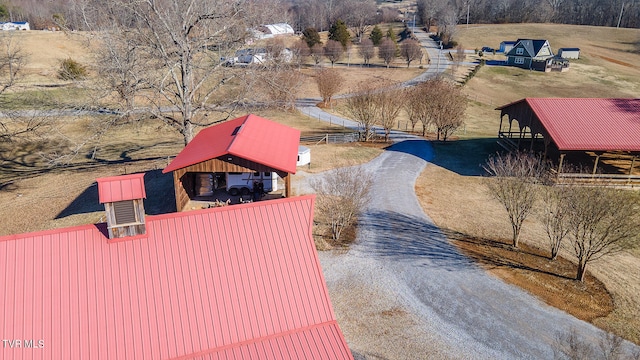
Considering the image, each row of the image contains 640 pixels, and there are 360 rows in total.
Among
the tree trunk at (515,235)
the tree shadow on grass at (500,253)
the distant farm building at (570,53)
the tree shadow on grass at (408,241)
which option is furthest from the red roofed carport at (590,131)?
the distant farm building at (570,53)

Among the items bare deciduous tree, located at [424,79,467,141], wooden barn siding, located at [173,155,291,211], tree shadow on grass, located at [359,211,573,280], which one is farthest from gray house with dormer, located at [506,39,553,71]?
wooden barn siding, located at [173,155,291,211]

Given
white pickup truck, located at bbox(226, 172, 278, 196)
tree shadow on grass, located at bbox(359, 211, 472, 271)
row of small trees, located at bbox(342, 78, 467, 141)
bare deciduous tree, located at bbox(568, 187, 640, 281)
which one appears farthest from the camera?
row of small trees, located at bbox(342, 78, 467, 141)

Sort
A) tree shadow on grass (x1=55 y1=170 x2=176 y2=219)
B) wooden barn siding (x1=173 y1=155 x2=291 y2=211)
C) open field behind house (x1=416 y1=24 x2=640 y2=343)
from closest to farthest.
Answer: open field behind house (x1=416 y1=24 x2=640 y2=343)
wooden barn siding (x1=173 y1=155 x2=291 y2=211)
tree shadow on grass (x1=55 y1=170 x2=176 y2=219)

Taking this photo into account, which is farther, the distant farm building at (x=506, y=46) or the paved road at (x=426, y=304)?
the distant farm building at (x=506, y=46)

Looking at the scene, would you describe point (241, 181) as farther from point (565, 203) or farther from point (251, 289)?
point (565, 203)

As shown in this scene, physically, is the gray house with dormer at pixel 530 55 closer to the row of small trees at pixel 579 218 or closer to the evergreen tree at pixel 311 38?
the evergreen tree at pixel 311 38

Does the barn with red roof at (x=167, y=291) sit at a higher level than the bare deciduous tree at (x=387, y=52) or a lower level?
lower

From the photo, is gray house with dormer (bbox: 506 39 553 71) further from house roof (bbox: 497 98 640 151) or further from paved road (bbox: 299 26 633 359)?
paved road (bbox: 299 26 633 359)
